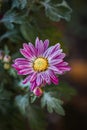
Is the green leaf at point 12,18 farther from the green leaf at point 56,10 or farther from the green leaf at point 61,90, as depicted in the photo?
the green leaf at point 61,90

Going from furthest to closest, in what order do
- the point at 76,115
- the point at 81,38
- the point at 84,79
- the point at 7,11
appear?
1. the point at 81,38
2. the point at 84,79
3. the point at 76,115
4. the point at 7,11

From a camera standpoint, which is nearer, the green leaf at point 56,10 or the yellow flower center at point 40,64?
the yellow flower center at point 40,64

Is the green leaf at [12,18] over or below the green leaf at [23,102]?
over

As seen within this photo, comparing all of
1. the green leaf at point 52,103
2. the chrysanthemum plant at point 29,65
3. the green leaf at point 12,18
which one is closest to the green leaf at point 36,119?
the chrysanthemum plant at point 29,65

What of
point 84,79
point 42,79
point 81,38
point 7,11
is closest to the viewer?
point 42,79

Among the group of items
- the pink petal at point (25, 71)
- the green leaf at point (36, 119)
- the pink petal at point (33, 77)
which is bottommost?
the green leaf at point (36, 119)

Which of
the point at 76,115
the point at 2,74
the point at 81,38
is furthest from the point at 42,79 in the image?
the point at 81,38

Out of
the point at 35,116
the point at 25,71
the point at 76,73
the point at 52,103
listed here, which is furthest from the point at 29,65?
the point at 76,73

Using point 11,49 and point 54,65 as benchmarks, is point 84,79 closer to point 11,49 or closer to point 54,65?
point 11,49
